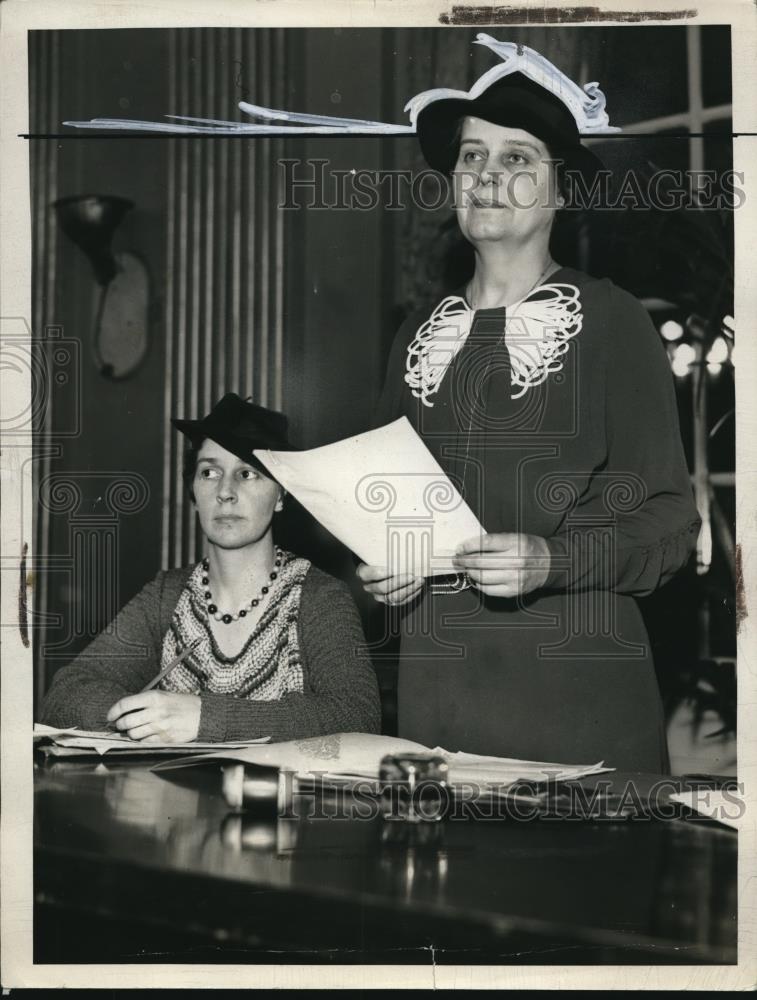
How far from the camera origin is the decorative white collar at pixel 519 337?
3029 mm

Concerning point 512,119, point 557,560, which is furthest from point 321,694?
point 512,119

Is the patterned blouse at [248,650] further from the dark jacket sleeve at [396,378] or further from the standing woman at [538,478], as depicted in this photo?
the dark jacket sleeve at [396,378]

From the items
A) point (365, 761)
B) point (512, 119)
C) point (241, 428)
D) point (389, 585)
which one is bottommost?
point (365, 761)

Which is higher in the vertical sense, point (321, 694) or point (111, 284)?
point (111, 284)

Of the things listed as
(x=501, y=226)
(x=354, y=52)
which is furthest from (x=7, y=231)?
(x=501, y=226)

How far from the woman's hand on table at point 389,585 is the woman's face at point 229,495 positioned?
0.31 m

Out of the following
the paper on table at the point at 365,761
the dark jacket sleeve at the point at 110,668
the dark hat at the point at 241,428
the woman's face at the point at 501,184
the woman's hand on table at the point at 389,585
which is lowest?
the paper on table at the point at 365,761

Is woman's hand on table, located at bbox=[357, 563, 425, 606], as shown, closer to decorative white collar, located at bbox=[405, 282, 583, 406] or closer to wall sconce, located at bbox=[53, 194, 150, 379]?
decorative white collar, located at bbox=[405, 282, 583, 406]

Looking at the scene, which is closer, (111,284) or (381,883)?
(381,883)

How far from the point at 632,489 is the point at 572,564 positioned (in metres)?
0.26

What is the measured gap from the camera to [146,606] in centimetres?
306

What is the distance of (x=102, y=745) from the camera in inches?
118

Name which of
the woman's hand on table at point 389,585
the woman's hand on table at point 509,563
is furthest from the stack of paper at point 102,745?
the woman's hand on table at point 509,563

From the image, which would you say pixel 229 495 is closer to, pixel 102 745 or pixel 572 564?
pixel 102 745
